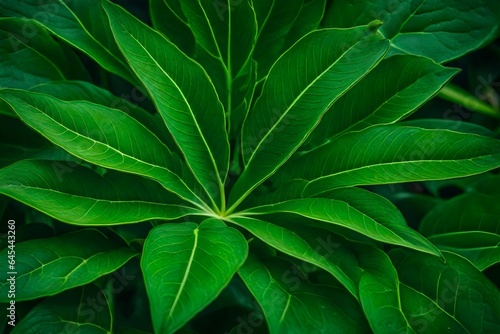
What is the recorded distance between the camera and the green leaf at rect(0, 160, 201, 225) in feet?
2.18

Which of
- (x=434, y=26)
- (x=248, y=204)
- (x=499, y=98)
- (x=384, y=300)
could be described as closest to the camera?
(x=384, y=300)

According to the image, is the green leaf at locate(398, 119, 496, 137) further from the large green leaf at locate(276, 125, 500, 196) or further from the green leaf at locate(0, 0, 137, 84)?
the green leaf at locate(0, 0, 137, 84)

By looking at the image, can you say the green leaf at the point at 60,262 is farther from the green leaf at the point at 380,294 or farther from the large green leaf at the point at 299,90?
the green leaf at the point at 380,294

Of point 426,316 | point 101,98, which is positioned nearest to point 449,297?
point 426,316

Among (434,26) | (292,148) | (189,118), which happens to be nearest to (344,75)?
(292,148)

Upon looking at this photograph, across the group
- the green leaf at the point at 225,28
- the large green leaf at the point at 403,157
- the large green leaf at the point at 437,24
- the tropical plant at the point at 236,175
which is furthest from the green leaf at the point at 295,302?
the large green leaf at the point at 437,24

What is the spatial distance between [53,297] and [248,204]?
30 cm

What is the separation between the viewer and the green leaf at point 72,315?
27.2 inches

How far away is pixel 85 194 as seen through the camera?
718mm

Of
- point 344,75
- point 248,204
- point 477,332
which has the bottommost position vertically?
→ point 477,332

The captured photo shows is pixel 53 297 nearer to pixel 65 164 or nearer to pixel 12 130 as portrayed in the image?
pixel 65 164

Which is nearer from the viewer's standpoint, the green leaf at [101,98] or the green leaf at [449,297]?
the green leaf at [449,297]

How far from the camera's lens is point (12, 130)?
0.92 metres

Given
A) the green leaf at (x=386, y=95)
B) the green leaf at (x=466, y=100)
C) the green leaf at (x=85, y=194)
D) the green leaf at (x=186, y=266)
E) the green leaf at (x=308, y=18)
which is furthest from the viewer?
the green leaf at (x=466, y=100)
